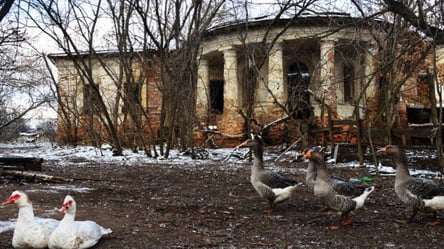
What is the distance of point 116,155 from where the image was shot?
19.5 meters

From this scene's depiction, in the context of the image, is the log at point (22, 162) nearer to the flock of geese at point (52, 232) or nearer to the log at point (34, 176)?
the log at point (34, 176)

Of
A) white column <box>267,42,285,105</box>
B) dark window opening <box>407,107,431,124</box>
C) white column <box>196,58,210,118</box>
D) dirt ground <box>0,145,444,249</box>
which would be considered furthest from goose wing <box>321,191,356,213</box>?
dark window opening <box>407,107,431,124</box>

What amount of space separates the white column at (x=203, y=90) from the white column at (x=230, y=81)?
113 centimetres

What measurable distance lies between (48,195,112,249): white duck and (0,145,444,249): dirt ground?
10.0 inches

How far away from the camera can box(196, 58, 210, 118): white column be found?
2588 centimetres

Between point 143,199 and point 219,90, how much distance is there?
23630 mm

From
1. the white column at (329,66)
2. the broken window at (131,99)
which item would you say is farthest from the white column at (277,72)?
the broken window at (131,99)

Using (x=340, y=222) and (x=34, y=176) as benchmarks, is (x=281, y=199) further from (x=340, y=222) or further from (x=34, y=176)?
(x=34, y=176)

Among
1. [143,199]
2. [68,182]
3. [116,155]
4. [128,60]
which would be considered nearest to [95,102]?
[128,60]

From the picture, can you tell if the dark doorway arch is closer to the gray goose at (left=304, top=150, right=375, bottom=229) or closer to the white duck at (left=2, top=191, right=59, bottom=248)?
the gray goose at (left=304, top=150, right=375, bottom=229)

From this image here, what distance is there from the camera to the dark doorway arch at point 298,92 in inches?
749

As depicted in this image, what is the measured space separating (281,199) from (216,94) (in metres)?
24.6

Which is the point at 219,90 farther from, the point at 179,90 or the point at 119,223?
the point at 119,223

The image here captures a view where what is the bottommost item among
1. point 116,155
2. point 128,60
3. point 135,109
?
point 116,155
